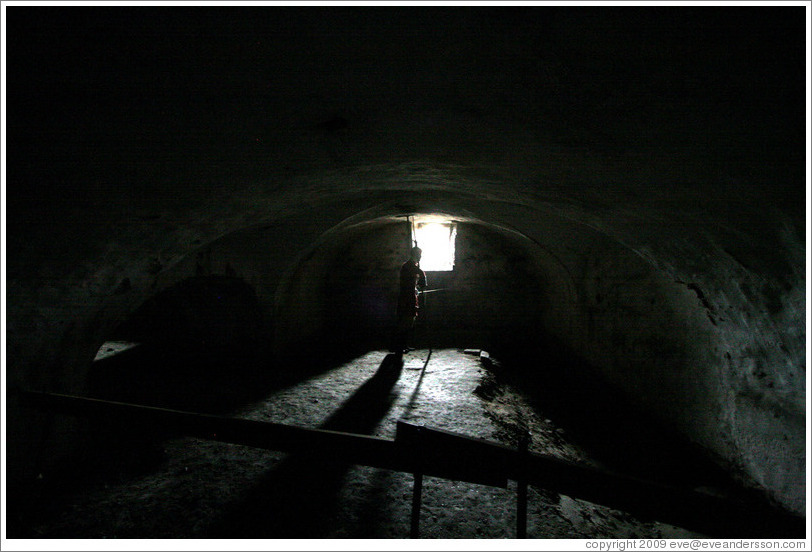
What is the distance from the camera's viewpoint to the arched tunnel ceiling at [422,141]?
1.26m

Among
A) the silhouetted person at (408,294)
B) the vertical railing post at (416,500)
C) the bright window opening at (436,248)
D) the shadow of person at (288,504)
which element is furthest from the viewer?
the bright window opening at (436,248)

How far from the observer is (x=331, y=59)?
1.46 m

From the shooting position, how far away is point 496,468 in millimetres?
1456

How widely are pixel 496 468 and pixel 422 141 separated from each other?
1798mm

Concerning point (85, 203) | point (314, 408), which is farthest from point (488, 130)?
point (314, 408)

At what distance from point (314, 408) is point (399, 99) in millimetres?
→ 4264

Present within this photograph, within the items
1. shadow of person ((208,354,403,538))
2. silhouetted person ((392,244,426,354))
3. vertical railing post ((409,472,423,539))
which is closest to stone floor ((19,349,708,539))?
shadow of person ((208,354,403,538))

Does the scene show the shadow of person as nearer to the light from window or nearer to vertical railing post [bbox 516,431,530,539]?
vertical railing post [bbox 516,431,530,539]

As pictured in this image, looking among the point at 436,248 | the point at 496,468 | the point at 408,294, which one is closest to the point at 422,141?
the point at 496,468

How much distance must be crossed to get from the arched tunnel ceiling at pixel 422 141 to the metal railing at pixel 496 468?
1331mm

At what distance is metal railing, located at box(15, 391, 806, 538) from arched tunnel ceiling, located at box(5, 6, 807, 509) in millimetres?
1331

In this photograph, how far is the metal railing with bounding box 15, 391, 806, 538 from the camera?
3.89 feet

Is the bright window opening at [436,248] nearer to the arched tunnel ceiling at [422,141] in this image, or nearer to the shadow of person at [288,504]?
the arched tunnel ceiling at [422,141]

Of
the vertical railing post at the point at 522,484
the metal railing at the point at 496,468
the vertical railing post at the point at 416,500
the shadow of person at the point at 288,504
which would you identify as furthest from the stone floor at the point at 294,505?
the vertical railing post at the point at 522,484
